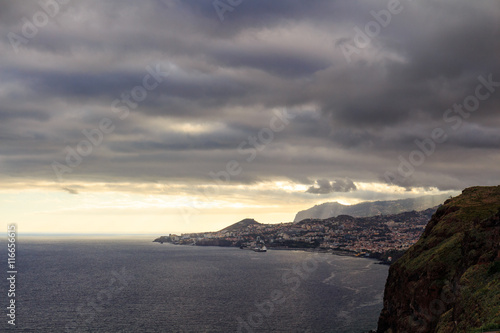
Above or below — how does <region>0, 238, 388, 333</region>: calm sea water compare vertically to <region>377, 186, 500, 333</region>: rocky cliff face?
below

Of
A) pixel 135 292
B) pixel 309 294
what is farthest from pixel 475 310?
pixel 135 292

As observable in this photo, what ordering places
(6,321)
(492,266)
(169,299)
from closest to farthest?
(492,266), (6,321), (169,299)

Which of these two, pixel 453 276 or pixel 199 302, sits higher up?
pixel 453 276

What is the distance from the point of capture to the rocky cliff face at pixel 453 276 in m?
31.2

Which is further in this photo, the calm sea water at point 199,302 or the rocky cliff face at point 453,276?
the calm sea water at point 199,302

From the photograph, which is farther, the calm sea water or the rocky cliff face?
the calm sea water

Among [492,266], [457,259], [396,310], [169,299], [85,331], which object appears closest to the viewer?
[492,266]

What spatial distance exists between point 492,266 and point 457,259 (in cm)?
1616

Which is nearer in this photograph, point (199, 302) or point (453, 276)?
point (453, 276)

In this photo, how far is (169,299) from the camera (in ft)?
329

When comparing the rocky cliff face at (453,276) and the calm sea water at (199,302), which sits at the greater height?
the rocky cliff face at (453,276)

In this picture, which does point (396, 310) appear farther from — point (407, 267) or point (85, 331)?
point (85, 331)

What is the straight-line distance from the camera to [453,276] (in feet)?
154

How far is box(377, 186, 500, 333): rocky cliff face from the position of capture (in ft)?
102
